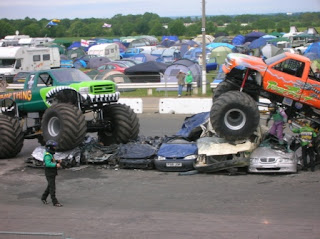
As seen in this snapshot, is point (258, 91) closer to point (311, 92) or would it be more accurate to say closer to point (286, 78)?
point (286, 78)

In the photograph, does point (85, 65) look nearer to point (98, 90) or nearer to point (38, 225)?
point (98, 90)

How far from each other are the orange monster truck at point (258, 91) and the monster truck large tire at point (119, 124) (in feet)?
10.1

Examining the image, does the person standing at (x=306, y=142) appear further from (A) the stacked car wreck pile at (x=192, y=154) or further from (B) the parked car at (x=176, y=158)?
(B) the parked car at (x=176, y=158)

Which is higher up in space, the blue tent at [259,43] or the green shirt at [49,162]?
the green shirt at [49,162]

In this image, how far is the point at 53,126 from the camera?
14.2 meters

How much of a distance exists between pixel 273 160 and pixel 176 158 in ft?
7.44

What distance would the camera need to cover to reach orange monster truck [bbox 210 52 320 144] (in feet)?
42.8

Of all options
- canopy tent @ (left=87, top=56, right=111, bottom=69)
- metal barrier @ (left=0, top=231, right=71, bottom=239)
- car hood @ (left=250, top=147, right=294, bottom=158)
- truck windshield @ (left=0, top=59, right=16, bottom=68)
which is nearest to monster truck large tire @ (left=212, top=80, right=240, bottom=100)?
car hood @ (left=250, top=147, right=294, bottom=158)

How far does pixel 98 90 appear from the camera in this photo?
14539 mm

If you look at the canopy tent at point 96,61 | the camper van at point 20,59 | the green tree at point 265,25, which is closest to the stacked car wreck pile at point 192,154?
the camper van at point 20,59

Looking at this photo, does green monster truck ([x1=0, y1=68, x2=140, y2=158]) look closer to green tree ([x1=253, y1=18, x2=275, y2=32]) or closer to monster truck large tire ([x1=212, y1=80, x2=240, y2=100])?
monster truck large tire ([x1=212, y1=80, x2=240, y2=100])

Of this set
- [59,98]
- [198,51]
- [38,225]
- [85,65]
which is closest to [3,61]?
[85,65]

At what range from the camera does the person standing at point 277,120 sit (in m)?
13.2

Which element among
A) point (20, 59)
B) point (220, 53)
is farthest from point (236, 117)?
point (220, 53)
